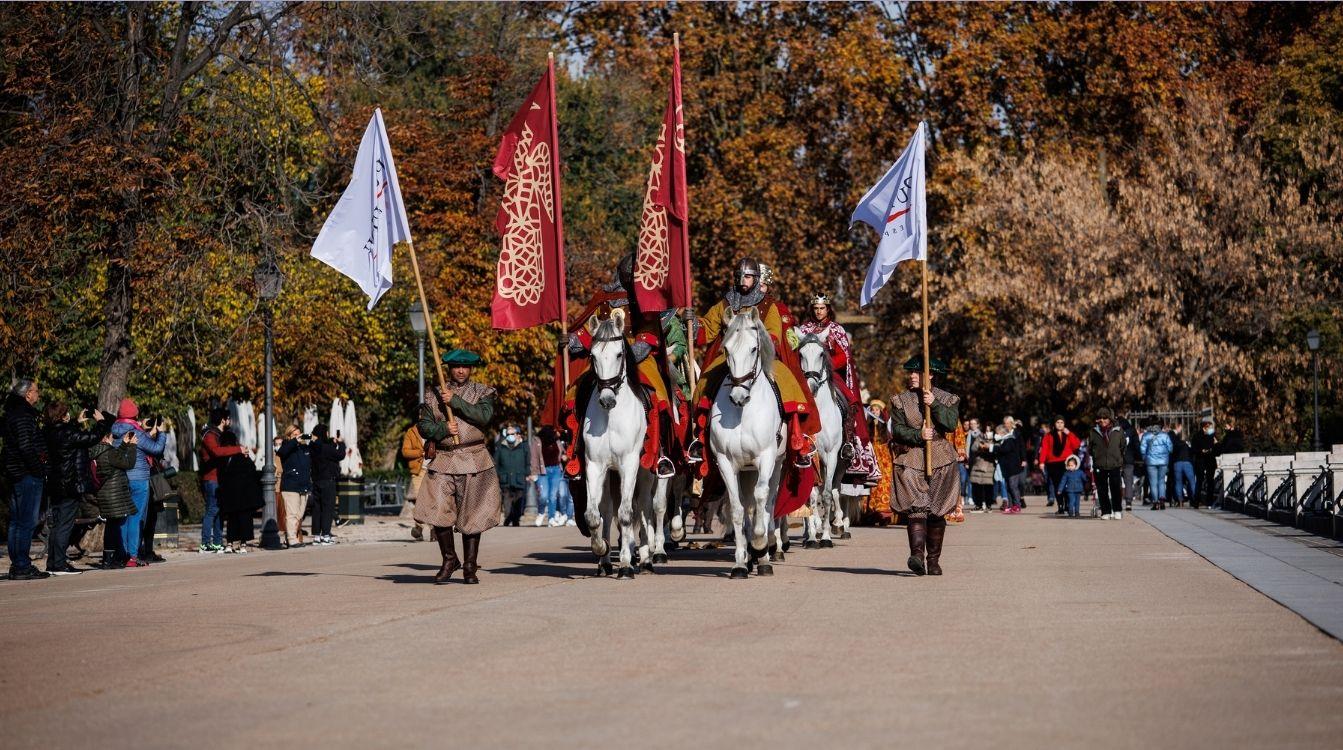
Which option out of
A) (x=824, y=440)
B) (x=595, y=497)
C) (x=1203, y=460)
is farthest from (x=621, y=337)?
(x=1203, y=460)

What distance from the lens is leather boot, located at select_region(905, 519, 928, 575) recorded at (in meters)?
16.2

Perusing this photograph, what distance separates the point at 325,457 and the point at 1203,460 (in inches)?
730

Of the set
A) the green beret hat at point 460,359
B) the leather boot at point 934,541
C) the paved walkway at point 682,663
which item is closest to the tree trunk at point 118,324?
the paved walkway at point 682,663

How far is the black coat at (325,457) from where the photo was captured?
87.4ft

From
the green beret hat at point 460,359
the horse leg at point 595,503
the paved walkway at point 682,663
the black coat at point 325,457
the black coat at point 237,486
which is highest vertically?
the green beret hat at point 460,359

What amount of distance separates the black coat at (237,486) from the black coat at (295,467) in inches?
45.8

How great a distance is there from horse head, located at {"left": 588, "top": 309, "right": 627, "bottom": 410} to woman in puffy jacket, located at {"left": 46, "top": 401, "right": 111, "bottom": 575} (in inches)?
264

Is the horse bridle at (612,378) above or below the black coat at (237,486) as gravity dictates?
above

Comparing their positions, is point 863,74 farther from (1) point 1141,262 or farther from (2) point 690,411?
(2) point 690,411

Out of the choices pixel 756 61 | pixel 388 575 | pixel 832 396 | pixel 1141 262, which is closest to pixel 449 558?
pixel 388 575

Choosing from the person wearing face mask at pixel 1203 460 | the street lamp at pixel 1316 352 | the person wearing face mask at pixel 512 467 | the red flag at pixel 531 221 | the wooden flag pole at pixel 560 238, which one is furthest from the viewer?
the street lamp at pixel 1316 352

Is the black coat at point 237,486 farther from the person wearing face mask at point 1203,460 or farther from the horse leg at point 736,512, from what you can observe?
the person wearing face mask at point 1203,460

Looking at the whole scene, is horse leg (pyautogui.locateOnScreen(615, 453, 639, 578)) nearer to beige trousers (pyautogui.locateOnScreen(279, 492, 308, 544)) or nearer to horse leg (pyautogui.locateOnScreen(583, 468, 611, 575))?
horse leg (pyautogui.locateOnScreen(583, 468, 611, 575))

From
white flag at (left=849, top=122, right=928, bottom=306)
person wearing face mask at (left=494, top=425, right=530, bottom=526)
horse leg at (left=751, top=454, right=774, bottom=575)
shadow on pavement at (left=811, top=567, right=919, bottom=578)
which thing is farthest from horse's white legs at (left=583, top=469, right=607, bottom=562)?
person wearing face mask at (left=494, top=425, right=530, bottom=526)
